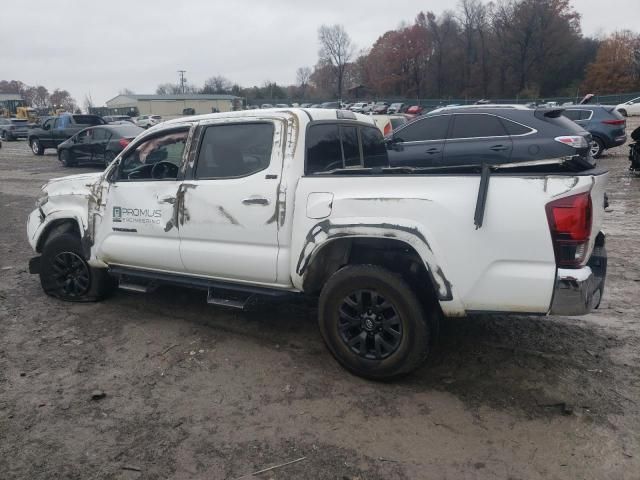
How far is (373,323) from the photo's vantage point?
360 centimetres

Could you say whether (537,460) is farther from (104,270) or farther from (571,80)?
(571,80)

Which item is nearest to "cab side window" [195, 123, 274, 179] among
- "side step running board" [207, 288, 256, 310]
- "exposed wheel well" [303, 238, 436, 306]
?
"exposed wheel well" [303, 238, 436, 306]

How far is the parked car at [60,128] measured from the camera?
907 inches

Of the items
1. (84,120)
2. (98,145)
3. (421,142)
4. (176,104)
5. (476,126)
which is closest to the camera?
(476,126)

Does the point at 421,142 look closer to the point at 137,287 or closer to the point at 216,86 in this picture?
the point at 137,287

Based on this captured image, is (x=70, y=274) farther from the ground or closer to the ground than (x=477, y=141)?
closer to the ground

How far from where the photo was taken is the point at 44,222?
5328mm

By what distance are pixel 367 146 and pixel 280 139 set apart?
45.9 inches

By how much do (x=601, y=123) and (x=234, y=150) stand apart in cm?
1465

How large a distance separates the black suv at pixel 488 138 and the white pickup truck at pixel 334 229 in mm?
4353

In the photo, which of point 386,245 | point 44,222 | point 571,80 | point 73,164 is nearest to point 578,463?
point 386,245

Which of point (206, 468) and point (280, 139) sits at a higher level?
point (280, 139)

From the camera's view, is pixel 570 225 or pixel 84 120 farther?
pixel 84 120

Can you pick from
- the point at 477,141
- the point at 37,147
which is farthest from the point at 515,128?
the point at 37,147
